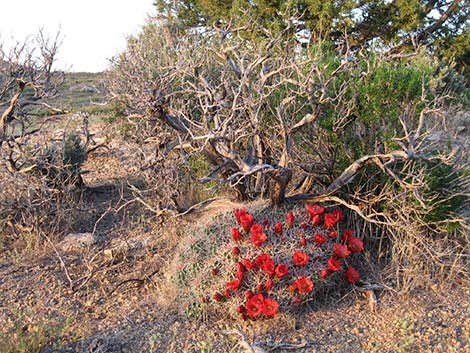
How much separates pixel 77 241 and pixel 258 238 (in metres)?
2.39

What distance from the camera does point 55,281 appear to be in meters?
4.70

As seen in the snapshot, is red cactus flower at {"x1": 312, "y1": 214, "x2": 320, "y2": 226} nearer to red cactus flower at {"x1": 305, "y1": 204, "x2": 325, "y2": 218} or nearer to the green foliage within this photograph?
red cactus flower at {"x1": 305, "y1": 204, "x2": 325, "y2": 218}

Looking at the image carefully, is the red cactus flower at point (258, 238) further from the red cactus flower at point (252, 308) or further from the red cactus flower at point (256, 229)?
the red cactus flower at point (252, 308)

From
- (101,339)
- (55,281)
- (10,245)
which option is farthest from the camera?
(10,245)

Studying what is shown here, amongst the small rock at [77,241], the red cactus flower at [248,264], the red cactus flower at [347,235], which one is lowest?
the small rock at [77,241]

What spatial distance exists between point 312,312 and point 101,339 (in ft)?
4.86

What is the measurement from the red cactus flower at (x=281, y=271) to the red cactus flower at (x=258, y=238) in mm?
245

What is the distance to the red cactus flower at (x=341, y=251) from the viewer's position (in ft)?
13.1

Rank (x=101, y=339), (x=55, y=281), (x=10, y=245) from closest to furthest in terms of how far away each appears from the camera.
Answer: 1. (x=101, y=339)
2. (x=55, y=281)
3. (x=10, y=245)

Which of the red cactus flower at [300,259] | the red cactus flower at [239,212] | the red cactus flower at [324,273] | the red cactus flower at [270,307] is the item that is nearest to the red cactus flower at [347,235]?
the red cactus flower at [324,273]

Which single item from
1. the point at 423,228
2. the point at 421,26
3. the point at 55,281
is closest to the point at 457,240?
the point at 423,228

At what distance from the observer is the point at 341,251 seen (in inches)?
158

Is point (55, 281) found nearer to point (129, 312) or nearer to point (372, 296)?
point (129, 312)

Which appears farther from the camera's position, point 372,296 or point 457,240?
point 457,240
